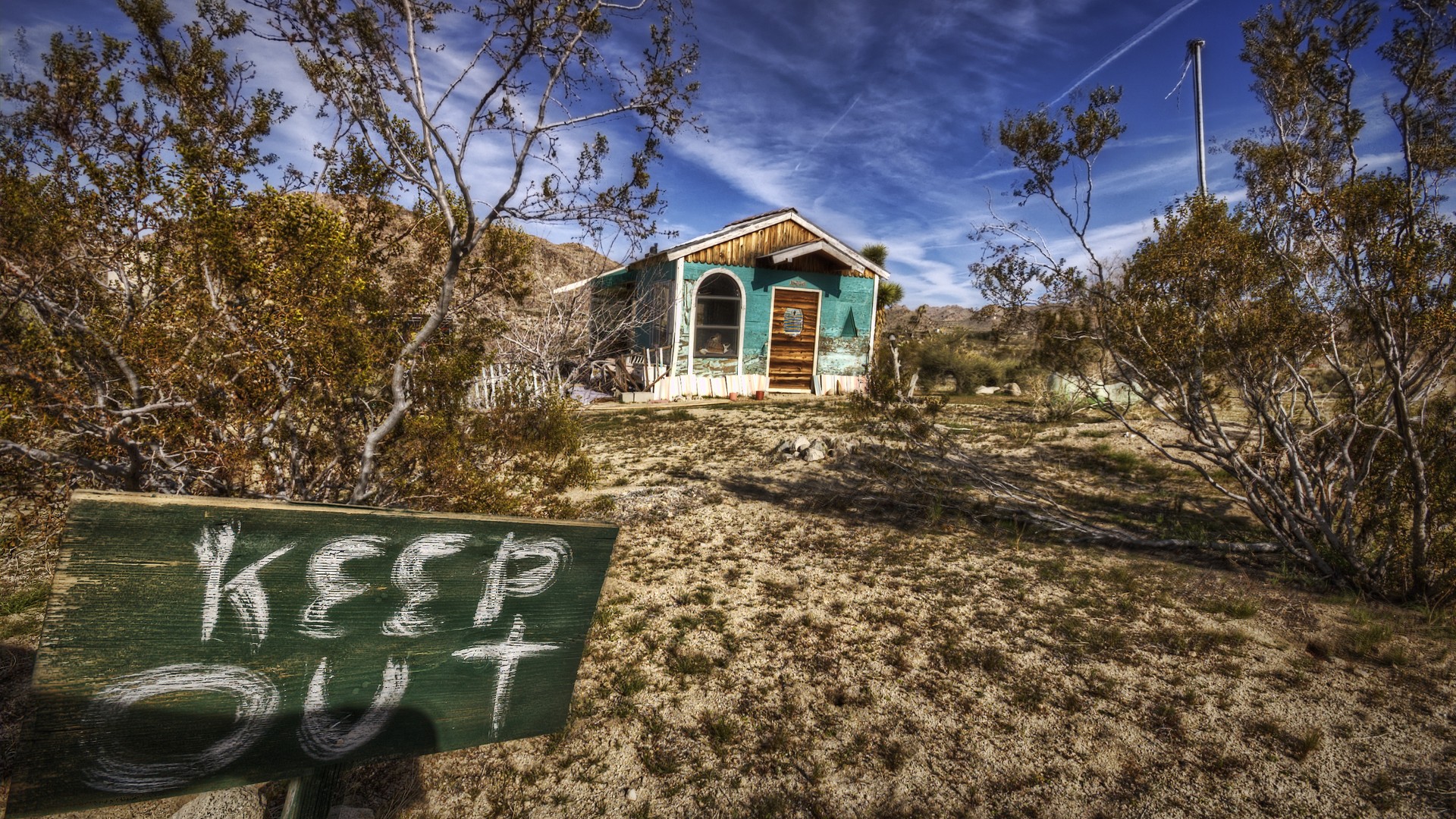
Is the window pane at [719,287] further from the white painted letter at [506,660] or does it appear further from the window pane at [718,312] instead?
the white painted letter at [506,660]

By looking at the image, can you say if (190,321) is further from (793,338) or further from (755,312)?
(793,338)

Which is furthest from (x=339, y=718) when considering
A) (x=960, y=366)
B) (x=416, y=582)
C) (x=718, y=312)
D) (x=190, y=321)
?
(x=960, y=366)

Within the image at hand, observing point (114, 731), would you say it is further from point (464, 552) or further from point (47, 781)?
point (464, 552)

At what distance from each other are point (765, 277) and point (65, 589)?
48.7ft

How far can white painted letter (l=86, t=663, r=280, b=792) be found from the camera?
124 cm

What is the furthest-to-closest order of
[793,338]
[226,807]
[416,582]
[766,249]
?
[793,338] → [766,249] → [226,807] → [416,582]

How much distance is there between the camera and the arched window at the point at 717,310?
1518cm

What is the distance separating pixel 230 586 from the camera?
1330 millimetres

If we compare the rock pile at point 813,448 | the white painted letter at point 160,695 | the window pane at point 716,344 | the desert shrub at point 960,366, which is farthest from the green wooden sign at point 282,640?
the desert shrub at point 960,366

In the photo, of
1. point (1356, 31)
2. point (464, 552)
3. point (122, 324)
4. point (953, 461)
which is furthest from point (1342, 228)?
point (122, 324)

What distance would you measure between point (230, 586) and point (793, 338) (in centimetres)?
1510

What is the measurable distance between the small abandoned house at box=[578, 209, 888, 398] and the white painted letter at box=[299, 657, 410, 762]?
1324 cm

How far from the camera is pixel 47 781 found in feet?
3.93

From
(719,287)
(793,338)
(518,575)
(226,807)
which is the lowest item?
(226,807)
